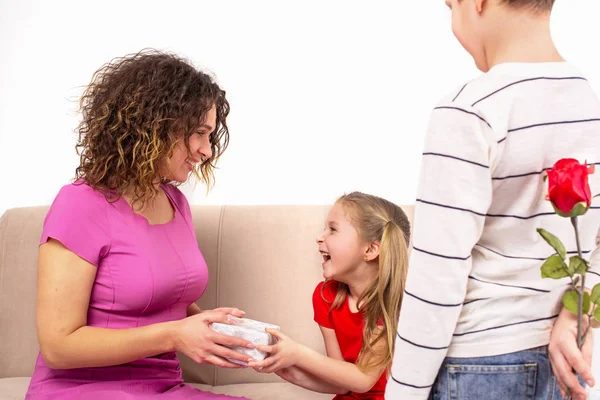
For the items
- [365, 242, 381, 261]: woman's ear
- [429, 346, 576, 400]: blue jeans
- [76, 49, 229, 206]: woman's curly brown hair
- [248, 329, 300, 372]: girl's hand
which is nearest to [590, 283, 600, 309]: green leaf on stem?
[429, 346, 576, 400]: blue jeans

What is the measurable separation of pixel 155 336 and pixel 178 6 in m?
1.29

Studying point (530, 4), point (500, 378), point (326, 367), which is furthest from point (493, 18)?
point (326, 367)

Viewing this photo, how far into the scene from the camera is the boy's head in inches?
33.9

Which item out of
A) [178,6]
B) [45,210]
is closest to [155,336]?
[45,210]

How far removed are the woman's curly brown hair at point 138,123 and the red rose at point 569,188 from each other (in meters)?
0.98

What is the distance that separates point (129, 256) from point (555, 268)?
99 centimetres

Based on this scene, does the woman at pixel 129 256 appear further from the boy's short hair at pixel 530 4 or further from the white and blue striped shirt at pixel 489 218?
the boy's short hair at pixel 530 4

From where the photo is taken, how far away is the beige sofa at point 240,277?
6.42ft

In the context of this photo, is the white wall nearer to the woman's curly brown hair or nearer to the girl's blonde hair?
the girl's blonde hair

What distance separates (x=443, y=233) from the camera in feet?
2.72

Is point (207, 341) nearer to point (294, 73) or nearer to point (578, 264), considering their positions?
point (578, 264)

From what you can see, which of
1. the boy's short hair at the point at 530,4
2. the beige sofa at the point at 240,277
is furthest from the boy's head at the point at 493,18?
the beige sofa at the point at 240,277

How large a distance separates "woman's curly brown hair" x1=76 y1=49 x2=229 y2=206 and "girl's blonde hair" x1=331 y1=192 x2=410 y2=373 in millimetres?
498

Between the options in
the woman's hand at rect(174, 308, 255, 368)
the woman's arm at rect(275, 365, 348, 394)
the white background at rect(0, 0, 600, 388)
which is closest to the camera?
the woman's hand at rect(174, 308, 255, 368)
